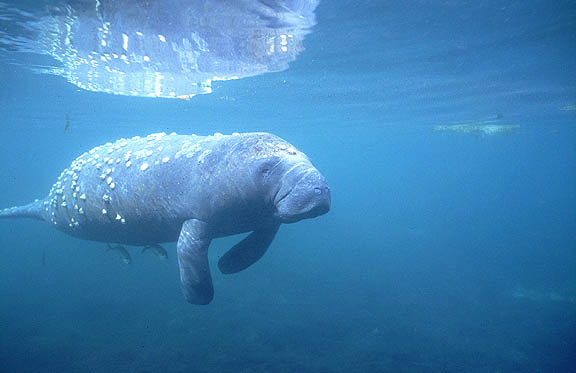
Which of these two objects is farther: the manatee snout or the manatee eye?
the manatee eye

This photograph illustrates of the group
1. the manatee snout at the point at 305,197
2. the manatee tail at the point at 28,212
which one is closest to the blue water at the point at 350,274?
the manatee tail at the point at 28,212

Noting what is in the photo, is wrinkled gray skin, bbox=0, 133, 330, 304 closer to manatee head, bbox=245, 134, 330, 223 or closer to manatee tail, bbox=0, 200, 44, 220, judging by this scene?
manatee head, bbox=245, 134, 330, 223

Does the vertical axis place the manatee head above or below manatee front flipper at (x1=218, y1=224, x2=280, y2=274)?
above

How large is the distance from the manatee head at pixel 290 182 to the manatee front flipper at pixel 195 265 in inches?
52.3

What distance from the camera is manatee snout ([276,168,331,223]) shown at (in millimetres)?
3779

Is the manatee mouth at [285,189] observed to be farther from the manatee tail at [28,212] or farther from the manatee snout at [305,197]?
the manatee tail at [28,212]

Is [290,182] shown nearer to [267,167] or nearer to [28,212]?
[267,167]

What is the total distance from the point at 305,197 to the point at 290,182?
32cm

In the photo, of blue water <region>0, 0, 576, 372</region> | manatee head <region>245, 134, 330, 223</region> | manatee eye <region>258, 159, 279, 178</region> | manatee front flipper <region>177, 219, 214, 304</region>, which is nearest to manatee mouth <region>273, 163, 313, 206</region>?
manatee head <region>245, 134, 330, 223</region>

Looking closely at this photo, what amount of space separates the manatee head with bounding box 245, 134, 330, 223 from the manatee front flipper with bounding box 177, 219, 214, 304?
133 cm

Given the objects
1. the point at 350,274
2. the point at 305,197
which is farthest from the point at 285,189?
the point at 350,274

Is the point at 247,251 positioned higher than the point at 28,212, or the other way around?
the point at 247,251

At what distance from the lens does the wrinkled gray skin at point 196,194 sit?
4215 millimetres

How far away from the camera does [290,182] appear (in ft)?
13.1
